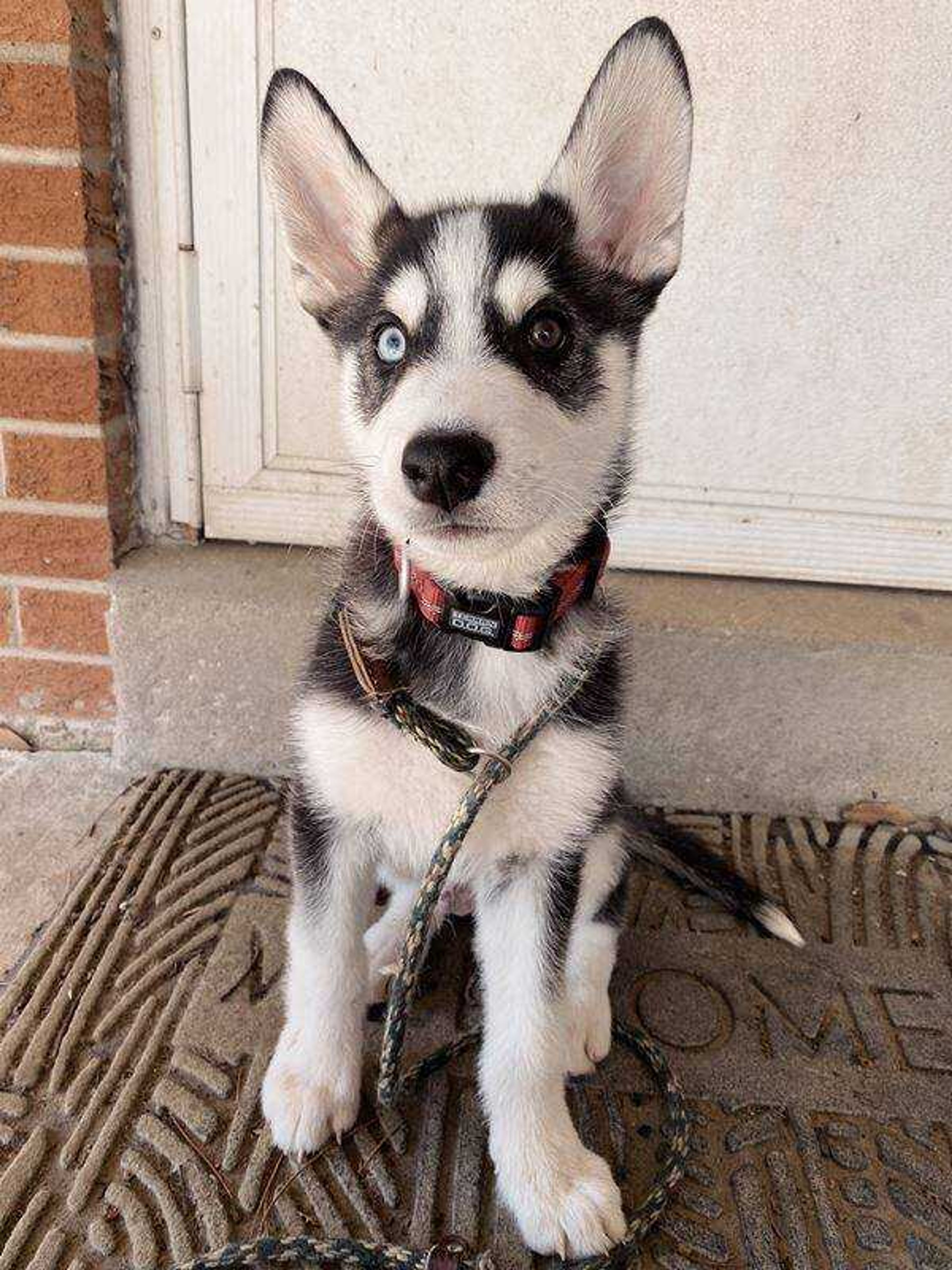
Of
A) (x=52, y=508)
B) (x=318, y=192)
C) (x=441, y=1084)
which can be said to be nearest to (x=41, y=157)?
(x=52, y=508)

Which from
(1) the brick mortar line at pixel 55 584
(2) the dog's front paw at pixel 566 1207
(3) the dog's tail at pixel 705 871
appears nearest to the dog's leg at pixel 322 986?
(2) the dog's front paw at pixel 566 1207

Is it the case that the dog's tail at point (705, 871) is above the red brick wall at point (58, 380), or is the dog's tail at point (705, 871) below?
below

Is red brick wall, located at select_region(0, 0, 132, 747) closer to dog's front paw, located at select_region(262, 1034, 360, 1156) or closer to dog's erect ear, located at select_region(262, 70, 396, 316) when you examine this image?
dog's erect ear, located at select_region(262, 70, 396, 316)

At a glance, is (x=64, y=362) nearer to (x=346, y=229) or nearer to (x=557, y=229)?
(x=346, y=229)

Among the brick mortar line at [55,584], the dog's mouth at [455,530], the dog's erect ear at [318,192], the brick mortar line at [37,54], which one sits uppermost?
the brick mortar line at [37,54]

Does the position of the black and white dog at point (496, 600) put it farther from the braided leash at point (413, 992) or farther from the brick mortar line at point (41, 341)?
the brick mortar line at point (41, 341)

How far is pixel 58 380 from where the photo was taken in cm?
245

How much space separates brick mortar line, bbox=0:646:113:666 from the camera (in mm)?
2715

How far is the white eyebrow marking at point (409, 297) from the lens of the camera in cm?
150

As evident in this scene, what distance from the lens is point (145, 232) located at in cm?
256

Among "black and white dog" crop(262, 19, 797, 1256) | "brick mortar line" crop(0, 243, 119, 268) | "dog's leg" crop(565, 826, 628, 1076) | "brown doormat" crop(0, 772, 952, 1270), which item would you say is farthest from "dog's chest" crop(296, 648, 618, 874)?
"brick mortar line" crop(0, 243, 119, 268)

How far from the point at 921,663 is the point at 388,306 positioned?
1.92 meters

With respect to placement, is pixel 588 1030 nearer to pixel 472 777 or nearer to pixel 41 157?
pixel 472 777

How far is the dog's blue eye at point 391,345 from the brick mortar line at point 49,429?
124 cm
